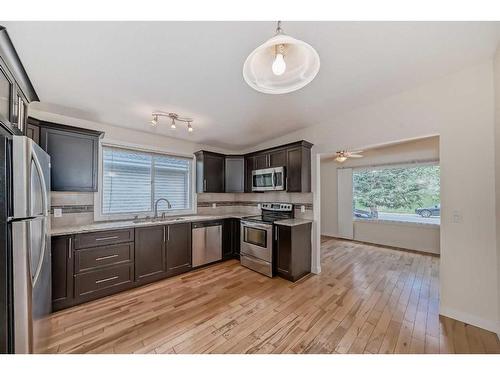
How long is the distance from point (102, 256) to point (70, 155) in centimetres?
135

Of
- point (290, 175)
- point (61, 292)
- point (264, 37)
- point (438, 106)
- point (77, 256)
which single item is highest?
point (264, 37)

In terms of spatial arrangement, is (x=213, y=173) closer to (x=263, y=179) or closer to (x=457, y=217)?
(x=263, y=179)

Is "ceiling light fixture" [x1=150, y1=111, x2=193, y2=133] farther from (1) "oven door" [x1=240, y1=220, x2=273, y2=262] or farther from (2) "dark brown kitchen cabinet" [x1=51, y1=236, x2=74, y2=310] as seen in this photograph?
(1) "oven door" [x1=240, y1=220, x2=273, y2=262]

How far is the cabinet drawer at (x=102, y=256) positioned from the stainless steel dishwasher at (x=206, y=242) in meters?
0.98

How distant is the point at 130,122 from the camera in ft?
9.78

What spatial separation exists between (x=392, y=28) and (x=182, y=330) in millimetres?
3069

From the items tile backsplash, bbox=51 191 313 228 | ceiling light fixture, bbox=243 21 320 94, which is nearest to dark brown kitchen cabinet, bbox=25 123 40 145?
tile backsplash, bbox=51 191 313 228

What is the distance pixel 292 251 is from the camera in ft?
9.53

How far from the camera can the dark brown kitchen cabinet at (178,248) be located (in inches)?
120

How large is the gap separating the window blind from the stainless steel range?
56.8 inches

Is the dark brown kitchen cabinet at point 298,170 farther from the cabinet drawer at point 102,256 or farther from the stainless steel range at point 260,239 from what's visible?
the cabinet drawer at point 102,256
